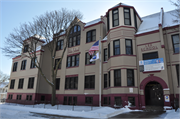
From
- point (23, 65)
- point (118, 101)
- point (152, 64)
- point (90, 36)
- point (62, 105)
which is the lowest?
point (62, 105)

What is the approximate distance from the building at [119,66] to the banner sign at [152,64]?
18 cm

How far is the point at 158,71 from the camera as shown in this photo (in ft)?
56.4

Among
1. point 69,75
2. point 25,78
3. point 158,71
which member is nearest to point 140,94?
point 158,71

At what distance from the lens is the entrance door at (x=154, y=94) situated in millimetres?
19689

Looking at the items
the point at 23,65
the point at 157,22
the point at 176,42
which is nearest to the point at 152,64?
the point at 176,42

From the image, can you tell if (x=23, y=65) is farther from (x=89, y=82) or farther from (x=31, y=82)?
(x=89, y=82)

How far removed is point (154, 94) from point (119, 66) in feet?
22.6

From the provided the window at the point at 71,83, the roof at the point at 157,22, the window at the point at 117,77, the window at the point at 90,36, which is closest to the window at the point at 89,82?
the window at the point at 71,83

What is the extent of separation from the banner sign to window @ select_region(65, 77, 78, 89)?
11.6m

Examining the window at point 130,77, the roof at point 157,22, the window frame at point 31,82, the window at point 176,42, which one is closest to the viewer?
the window at point 176,42

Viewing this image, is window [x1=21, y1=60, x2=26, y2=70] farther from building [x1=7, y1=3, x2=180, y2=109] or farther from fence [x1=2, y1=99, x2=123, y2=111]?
fence [x1=2, y1=99, x2=123, y2=111]

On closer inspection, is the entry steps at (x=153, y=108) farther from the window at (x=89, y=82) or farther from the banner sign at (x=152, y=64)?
the window at (x=89, y=82)

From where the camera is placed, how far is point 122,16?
20.6 m

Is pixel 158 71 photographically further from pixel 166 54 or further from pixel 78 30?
pixel 78 30
